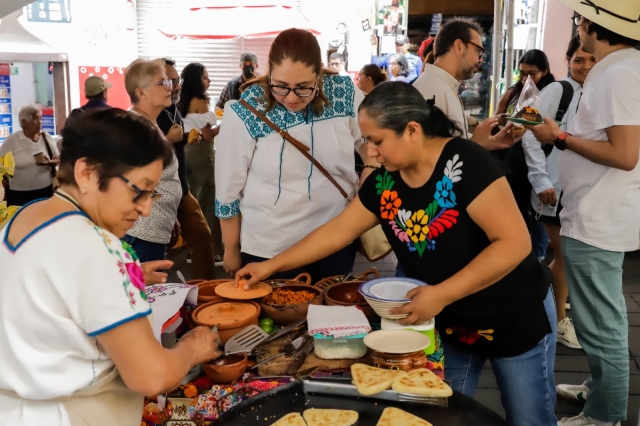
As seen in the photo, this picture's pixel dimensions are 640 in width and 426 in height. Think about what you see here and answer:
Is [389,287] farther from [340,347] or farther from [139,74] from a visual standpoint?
[139,74]

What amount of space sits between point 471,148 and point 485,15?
28.5 ft

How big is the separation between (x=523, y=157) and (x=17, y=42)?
5.74 m

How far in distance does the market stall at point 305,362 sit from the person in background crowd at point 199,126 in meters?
3.40

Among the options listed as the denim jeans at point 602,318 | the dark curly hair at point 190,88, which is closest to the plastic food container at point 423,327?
the denim jeans at point 602,318

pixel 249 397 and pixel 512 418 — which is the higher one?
pixel 249 397

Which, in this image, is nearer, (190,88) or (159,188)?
(159,188)

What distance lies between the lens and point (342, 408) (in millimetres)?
1489

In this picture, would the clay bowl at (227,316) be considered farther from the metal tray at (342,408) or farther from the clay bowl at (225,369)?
the metal tray at (342,408)

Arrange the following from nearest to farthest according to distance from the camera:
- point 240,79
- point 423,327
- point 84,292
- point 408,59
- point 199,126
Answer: point 84,292 < point 423,327 < point 199,126 < point 240,79 < point 408,59

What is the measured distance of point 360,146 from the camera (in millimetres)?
2625

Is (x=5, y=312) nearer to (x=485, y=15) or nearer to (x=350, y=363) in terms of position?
(x=350, y=363)

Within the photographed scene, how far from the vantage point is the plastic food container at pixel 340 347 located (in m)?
1.67

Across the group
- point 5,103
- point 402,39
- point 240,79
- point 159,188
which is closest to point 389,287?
point 159,188

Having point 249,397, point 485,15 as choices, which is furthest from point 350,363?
point 485,15
